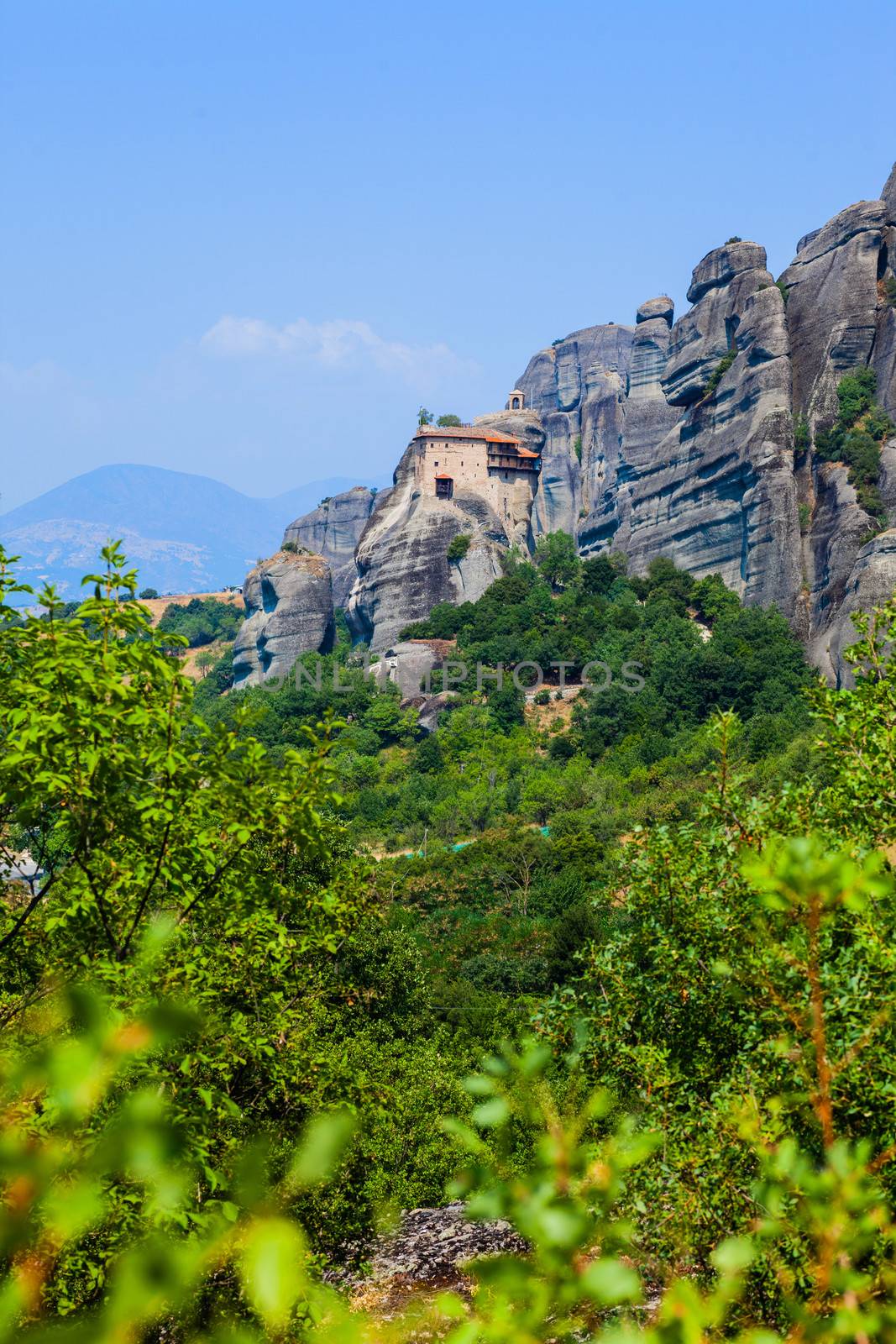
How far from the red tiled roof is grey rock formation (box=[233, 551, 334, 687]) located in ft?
40.4

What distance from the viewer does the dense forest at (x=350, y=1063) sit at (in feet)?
7.56

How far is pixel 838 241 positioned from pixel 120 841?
72429 mm

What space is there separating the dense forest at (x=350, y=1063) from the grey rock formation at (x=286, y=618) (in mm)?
65557

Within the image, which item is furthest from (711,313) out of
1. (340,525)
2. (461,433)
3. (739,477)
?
(340,525)

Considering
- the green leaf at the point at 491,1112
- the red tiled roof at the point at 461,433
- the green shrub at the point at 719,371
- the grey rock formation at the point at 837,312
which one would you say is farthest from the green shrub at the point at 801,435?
the green leaf at the point at 491,1112

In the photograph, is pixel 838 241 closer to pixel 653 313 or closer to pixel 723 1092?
pixel 653 313

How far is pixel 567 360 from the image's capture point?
403 feet

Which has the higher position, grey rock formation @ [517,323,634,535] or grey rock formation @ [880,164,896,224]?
grey rock formation @ [517,323,634,535]

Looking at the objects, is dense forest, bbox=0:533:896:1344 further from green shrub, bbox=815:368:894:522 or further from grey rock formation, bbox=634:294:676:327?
grey rock formation, bbox=634:294:676:327

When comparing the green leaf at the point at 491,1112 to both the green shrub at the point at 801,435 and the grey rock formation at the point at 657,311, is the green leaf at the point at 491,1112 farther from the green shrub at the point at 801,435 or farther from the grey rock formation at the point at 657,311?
the grey rock formation at the point at 657,311

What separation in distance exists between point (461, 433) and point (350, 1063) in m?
73.2

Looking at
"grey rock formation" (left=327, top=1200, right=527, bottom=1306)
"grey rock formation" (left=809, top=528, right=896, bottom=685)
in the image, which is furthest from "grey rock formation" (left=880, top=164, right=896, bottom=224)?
"grey rock formation" (left=327, top=1200, right=527, bottom=1306)

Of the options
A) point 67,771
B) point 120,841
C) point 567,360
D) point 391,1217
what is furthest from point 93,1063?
point 567,360

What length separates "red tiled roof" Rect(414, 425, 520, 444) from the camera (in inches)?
3408
